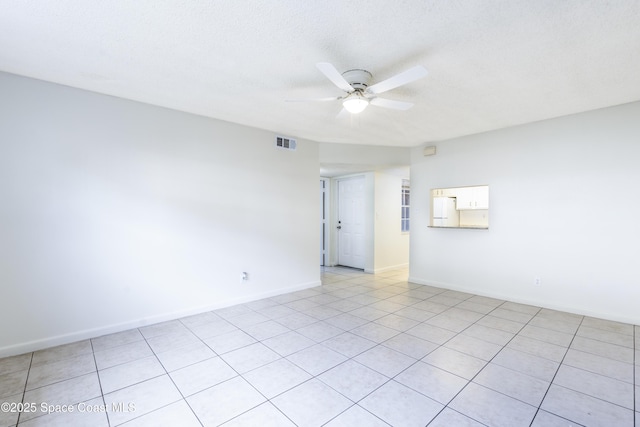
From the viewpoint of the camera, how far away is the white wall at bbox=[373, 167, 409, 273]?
6.21 meters

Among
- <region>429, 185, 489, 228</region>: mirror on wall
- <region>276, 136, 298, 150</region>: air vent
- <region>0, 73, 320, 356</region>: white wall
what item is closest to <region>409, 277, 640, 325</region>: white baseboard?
<region>429, 185, 489, 228</region>: mirror on wall

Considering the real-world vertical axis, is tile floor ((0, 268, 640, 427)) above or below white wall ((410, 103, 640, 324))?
below

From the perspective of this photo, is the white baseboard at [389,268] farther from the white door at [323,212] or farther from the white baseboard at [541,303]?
the white door at [323,212]

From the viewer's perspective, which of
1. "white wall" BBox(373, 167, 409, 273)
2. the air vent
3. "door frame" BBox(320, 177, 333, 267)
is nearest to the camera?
the air vent

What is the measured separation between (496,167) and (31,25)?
5256mm

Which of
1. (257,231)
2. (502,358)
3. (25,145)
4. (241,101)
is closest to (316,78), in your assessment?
(241,101)

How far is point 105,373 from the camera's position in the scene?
232 centimetres

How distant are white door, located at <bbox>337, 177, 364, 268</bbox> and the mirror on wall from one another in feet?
5.88

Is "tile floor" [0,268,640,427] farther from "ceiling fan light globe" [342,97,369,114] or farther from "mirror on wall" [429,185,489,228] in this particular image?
"ceiling fan light globe" [342,97,369,114]

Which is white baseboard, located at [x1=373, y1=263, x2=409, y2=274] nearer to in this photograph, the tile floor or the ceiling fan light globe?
the tile floor

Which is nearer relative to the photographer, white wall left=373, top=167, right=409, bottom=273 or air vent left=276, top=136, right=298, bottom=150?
air vent left=276, top=136, right=298, bottom=150

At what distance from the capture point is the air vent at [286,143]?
4.52 m

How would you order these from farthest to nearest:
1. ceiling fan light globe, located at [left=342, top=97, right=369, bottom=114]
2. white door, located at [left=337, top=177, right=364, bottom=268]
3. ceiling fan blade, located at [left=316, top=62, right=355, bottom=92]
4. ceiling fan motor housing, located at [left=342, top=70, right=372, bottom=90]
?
white door, located at [left=337, top=177, right=364, bottom=268]
ceiling fan light globe, located at [left=342, top=97, right=369, bottom=114]
ceiling fan motor housing, located at [left=342, top=70, right=372, bottom=90]
ceiling fan blade, located at [left=316, top=62, right=355, bottom=92]

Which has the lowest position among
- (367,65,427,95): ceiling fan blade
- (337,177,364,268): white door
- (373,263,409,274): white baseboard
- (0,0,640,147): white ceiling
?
(373,263,409,274): white baseboard
